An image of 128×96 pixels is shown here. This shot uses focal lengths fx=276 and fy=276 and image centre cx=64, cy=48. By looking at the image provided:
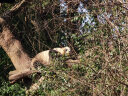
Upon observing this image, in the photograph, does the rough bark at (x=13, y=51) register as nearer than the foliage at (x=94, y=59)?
No

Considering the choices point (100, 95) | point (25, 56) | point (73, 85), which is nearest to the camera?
point (100, 95)

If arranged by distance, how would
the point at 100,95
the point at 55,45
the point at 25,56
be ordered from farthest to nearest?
the point at 55,45, the point at 25,56, the point at 100,95

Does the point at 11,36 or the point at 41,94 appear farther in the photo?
the point at 11,36

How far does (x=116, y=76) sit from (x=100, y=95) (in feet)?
1.27

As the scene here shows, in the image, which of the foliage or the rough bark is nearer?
the foliage

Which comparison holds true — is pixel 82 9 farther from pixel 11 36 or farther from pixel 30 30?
pixel 30 30

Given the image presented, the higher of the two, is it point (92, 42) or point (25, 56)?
point (92, 42)

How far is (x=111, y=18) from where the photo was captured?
4363mm

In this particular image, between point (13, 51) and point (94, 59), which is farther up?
point (94, 59)

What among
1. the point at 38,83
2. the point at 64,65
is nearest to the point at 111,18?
the point at 64,65

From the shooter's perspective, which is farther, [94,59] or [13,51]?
[13,51]

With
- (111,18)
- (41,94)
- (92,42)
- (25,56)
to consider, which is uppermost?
(111,18)

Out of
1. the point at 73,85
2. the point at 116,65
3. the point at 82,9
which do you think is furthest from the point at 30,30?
the point at 116,65

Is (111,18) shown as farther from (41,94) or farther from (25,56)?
(25,56)
